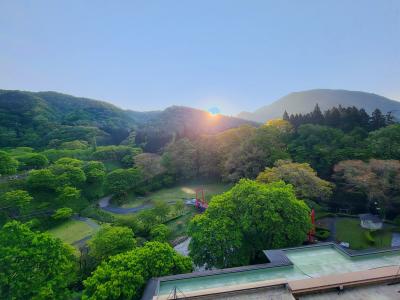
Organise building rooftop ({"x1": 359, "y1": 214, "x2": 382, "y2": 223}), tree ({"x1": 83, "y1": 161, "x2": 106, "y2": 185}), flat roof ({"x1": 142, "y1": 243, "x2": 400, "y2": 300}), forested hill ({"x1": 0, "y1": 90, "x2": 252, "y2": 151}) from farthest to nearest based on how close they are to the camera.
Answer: forested hill ({"x1": 0, "y1": 90, "x2": 252, "y2": 151}) < tree ({"x1": 83, "y1": 161, "x2": 106, "y2": 185}) < building rooftop ({"x1": 359, "y1": 214, "x2": 382, "y2": 223}) < flat roof ({"x1": 142, "y1": 243, "x2": 400, "y2": 300})

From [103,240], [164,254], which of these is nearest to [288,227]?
[164,254]

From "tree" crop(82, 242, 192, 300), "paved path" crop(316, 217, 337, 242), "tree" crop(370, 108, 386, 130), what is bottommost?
"paved path" crop(316, 217, 337, 242)

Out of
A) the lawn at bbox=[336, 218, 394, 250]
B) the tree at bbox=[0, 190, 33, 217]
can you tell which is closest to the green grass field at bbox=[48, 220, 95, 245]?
the tree at bbox=[0, 190, 33, 217]

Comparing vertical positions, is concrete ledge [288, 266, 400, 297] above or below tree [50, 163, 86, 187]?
above

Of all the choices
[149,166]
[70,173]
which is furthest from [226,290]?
[149,166]

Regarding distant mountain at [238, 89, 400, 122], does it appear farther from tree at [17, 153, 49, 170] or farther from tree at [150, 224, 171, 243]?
tree at [150, 224, 171, 243]

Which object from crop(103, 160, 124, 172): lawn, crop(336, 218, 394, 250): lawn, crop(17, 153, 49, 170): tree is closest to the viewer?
crop(336, 218, 394, 250): lawn

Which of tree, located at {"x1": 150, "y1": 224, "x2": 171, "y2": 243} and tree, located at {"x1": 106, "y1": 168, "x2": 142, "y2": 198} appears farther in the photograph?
tree, located at {"x1": 106, "y1": 168, "x2": 142, "y2": 198}
